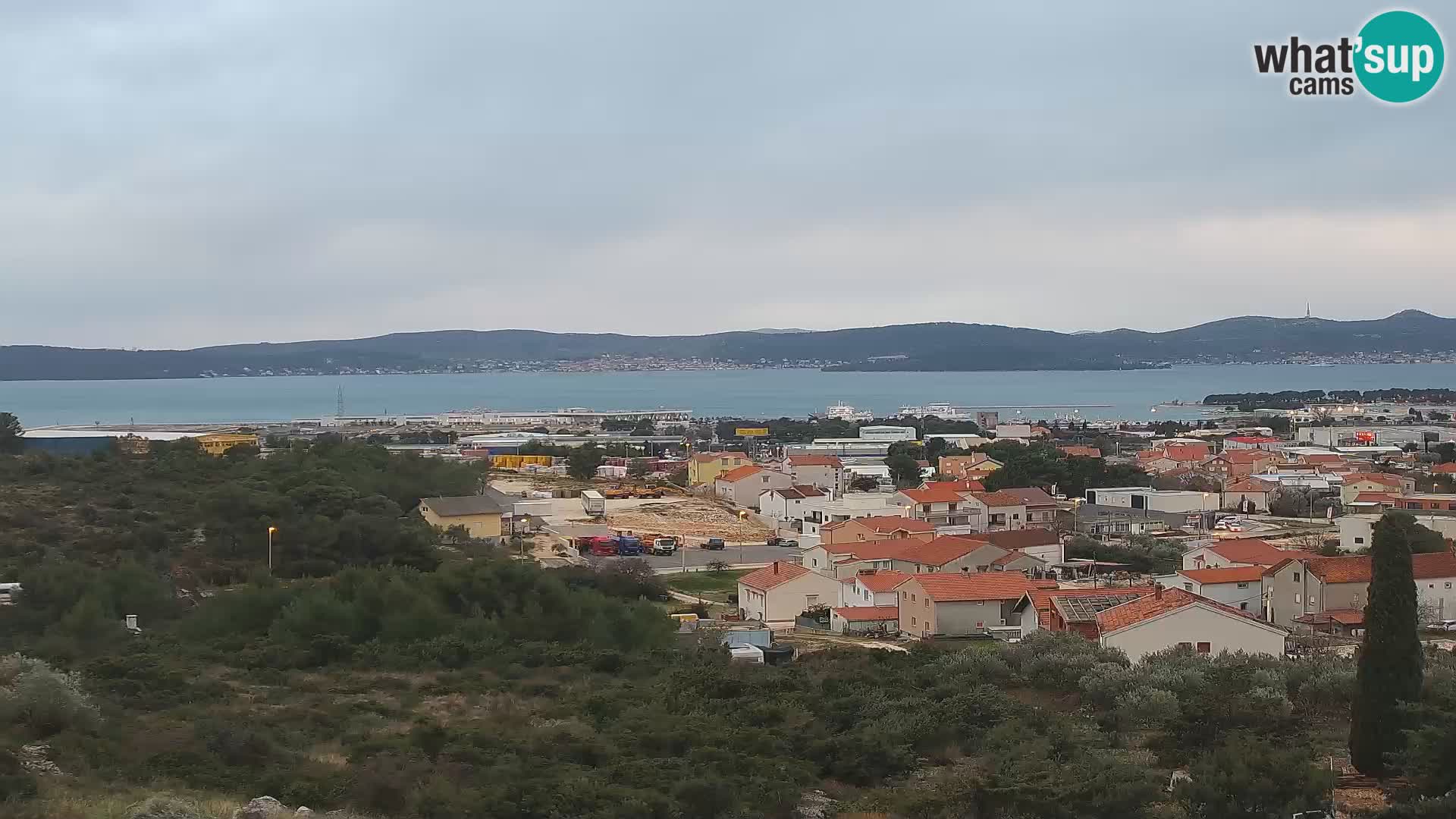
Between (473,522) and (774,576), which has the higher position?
(473,522)

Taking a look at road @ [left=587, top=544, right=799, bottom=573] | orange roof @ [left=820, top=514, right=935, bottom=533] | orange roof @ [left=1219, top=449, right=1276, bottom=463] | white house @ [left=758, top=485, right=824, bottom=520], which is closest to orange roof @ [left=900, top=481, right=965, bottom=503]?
white house @ [left=758, top=485, right=824, bottom=520]

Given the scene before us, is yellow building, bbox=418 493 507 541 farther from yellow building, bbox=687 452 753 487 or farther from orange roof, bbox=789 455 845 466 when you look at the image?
orange roof, bbox=789 455 845 466

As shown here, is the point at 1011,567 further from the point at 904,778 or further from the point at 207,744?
the point at 207,744

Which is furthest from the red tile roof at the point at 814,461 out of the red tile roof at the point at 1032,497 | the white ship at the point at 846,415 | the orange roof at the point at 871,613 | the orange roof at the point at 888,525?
the white ship at the point at 846,415

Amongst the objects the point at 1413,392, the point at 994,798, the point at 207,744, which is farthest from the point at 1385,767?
the point at 1413,392

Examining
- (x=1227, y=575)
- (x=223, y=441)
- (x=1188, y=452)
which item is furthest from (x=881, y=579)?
(x=223, y=441)

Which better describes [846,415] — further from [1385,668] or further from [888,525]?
[1385,668]
